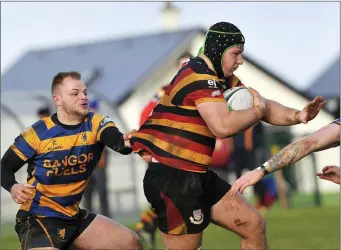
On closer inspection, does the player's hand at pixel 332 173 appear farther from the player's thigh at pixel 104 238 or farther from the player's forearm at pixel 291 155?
the player's thigh at pixel 104 238

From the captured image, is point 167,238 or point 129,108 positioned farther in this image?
point 129,108

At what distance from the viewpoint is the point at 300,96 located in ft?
125

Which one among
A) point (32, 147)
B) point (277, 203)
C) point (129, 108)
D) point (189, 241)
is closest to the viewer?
point (189, 241)

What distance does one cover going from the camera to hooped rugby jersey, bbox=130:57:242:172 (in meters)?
6.55

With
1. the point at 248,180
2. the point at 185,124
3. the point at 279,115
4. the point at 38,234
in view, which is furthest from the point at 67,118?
the point at 248,180

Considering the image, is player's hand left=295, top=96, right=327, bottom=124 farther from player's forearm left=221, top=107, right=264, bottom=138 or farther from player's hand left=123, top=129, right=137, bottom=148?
player's hand left=123, top=129, right=137, bottom=148

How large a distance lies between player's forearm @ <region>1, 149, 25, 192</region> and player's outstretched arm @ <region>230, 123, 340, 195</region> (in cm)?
196

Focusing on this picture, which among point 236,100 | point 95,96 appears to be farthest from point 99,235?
point 95,96

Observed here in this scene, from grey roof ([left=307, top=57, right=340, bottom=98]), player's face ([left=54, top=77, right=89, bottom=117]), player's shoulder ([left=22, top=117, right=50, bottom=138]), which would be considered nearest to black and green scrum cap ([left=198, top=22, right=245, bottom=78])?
player's face ([left=54, top=77, right=89, bottom=117])

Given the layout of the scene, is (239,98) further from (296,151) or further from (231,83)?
(296,151)

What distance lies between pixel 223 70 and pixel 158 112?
585 millimetres

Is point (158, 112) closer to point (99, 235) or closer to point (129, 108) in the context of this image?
point (99, 235)

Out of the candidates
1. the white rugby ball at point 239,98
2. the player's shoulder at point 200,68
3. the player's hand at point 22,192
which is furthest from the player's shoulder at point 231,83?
the player's hand at point 22,192

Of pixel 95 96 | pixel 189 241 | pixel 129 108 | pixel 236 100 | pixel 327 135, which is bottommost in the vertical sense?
pixel 189 241
